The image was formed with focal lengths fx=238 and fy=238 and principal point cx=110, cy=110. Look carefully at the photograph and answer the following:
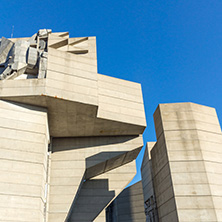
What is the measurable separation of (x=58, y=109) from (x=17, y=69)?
541 centimetres

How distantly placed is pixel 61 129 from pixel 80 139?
259cm

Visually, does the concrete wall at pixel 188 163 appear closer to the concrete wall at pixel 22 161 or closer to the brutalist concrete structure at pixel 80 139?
the brutalist concrete structure at pixel 80 139

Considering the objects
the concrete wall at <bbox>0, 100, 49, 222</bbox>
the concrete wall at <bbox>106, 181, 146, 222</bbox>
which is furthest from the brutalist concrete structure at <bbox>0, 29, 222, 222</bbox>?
the concrete wall at <bbox>106, 181, 146, 222</bbox>

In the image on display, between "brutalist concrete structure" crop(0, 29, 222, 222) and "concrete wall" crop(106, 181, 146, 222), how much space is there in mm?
11656

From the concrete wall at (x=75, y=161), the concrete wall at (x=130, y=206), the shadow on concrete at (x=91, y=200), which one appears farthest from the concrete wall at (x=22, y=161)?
the concrete wall at (x=130, y=206)

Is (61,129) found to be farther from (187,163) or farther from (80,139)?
(187,163)

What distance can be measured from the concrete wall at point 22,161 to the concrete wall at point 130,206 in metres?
23.6

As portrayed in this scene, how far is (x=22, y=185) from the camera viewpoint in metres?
16.0

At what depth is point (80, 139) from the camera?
2419 centimetres

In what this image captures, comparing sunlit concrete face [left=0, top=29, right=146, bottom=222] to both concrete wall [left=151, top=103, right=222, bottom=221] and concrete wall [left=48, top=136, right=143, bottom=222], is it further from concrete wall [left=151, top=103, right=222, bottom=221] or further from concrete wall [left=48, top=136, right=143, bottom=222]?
concrete wall [left=151, top=103, right=222, bottom=221]

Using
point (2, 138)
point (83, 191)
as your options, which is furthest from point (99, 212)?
point (2, 138)

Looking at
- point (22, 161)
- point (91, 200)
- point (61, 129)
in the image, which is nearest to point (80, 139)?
point (61, 129)

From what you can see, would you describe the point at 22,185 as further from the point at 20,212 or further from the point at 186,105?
the point at 186,105

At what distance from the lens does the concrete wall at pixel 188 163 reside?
16.8 meters
